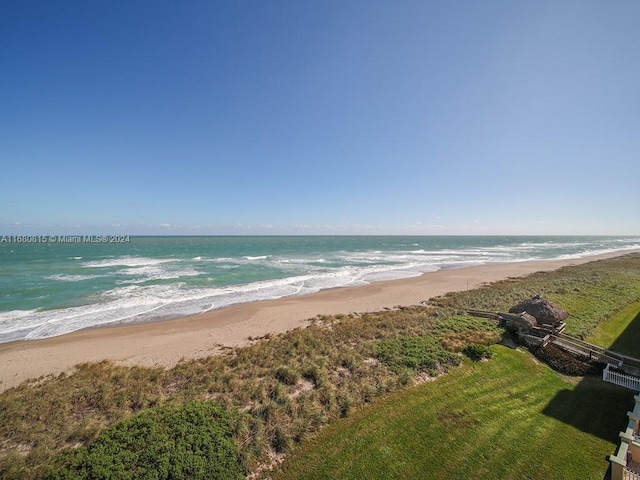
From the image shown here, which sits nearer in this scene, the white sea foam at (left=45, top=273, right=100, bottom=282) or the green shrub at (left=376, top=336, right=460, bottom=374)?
the green shrub at (left=376, top=336, right=460, bottom=374)

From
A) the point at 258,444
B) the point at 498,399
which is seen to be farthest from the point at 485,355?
the point at 258,444

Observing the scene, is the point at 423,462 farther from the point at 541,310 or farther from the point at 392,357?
the point at 541,310

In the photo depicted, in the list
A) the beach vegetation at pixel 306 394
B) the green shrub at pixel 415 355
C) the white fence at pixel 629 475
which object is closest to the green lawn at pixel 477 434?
the beach vegetation at pixel 306 394

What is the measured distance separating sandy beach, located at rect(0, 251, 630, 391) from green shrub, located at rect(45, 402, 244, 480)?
20.9 ft

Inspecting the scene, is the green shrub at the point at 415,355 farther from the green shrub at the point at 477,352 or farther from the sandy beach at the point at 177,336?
the sandy beach at the point at 177,336

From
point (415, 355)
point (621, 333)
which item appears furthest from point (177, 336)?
point (621, 333)

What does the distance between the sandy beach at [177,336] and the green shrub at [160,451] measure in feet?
20.9

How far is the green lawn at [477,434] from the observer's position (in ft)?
21.9

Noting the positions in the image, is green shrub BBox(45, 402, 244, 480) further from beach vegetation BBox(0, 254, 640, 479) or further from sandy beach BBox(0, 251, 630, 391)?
sandy beach BBox(0, 251, 630, 391)

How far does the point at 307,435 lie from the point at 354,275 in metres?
34.0

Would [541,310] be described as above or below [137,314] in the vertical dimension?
above

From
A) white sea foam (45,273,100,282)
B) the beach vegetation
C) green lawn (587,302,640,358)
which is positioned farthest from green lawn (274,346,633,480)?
white sea foam (45,273,100,282)

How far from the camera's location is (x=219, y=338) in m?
16.8

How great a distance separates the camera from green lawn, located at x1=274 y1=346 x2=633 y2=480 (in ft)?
21.9
